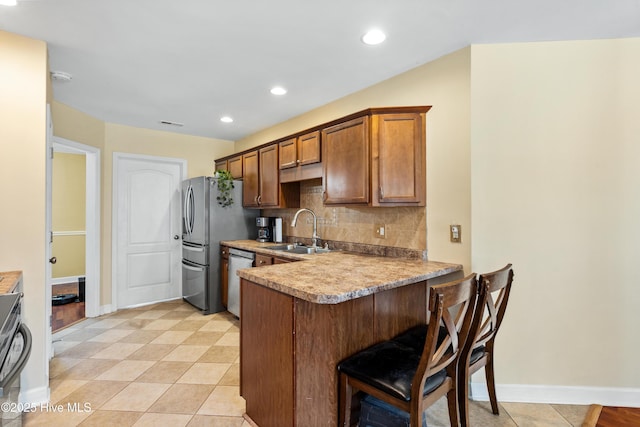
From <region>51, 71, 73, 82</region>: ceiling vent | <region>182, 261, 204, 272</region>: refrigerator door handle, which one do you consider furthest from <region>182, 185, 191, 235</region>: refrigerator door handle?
<region>51, 71, 73, 82</region>: ceiling vent

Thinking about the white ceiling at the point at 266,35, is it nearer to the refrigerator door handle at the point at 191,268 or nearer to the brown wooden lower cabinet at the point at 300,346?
the brown wooden lower cabinet at the point at 300,346

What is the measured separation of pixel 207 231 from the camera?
12.8ft

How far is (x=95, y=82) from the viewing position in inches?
110

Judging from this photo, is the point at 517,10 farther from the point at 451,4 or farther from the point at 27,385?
the point at 27,385

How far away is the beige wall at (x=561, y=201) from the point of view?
2.07 metres

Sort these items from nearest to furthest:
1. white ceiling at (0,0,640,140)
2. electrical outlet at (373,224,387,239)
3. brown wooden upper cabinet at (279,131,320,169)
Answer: white ceiling at (0,0,640,140) → electrical outlet at (373,224,387,239) → brown wooden upper cabinet at (279,131,320,169)

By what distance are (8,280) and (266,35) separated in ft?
7.07

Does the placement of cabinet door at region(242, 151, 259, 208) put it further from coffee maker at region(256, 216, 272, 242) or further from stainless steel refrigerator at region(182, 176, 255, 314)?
coffee maker at region(256, 216, 272, 242)

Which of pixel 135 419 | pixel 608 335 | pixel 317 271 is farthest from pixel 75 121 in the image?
pixel 608 335

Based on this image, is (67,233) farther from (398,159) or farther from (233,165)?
(398,159)

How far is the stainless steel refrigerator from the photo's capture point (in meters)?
3.93

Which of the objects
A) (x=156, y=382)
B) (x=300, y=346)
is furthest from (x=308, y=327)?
(x=156, y=382)

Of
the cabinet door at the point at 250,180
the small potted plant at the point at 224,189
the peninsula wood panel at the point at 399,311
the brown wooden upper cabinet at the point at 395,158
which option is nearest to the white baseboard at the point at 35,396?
the peninsula wood panel at the point at 399,311

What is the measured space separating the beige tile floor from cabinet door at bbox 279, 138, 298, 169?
192 centimetres
